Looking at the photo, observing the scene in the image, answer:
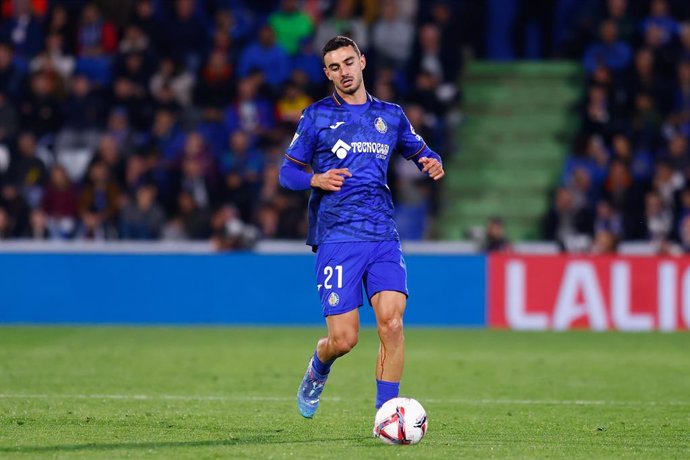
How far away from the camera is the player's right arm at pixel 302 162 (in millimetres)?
7574

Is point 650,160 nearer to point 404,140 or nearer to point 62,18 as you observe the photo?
point 62,18

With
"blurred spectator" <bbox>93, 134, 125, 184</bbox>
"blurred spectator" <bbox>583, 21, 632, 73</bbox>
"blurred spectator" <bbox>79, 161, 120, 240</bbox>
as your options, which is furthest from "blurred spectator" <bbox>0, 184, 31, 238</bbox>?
"blurred spectator" <bbox>583, 21, 632, 73</bbox>

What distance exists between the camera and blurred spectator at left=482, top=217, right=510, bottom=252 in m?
17.5

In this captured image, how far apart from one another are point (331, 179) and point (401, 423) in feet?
4.55

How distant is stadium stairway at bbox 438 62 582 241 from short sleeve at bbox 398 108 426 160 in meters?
11.3

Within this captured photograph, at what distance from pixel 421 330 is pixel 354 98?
364 inches

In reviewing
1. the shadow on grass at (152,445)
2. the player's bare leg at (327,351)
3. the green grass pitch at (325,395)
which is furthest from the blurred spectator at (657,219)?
the shadow on grass at (152,445)

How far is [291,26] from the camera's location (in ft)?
66.6

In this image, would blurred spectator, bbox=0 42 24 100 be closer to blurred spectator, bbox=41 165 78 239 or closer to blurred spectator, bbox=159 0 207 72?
blurred spectator, bbox=159 0 207 72

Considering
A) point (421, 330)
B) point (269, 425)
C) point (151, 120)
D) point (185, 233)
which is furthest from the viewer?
point (151, 120)

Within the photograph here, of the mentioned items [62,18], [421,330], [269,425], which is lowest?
[421,330]

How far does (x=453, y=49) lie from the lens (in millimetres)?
20234

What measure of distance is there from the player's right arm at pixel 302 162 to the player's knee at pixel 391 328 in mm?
786

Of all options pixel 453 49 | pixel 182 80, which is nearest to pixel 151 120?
pixel 182 80
